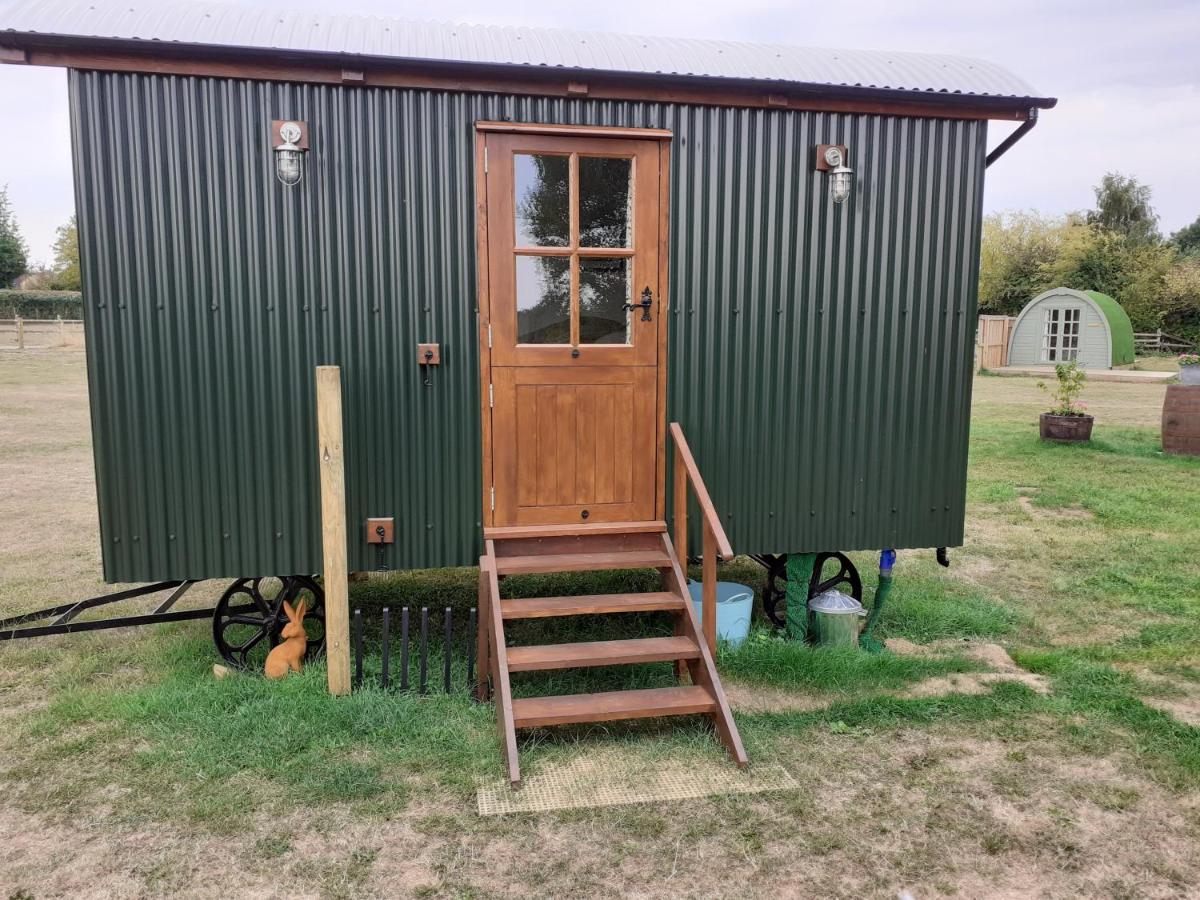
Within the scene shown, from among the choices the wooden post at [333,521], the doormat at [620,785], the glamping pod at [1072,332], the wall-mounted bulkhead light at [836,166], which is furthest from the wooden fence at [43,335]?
the glamping pod at [1072,332]

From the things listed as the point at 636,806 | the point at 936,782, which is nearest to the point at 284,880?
the point at 636,806

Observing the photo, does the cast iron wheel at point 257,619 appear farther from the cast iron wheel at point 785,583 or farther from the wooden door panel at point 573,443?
the cast iron wheel at point 785,583

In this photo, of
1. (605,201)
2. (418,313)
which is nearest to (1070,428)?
(605,201)

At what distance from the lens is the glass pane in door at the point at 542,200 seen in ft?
14.2

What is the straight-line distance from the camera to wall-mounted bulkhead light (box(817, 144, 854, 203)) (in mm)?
4578

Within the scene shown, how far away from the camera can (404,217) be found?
4230 millimetres

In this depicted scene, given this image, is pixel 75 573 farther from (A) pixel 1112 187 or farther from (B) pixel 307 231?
(A) pixel 1112 187

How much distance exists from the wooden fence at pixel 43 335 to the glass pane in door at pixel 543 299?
2347 cm

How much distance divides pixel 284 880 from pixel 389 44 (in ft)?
12.0

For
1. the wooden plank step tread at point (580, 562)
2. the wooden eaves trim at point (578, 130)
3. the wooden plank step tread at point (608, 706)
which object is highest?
the wooden eaves trim at point (578, 130)

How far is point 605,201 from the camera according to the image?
4.43 meters

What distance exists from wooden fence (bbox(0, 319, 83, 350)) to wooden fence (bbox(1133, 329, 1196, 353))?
3219cm

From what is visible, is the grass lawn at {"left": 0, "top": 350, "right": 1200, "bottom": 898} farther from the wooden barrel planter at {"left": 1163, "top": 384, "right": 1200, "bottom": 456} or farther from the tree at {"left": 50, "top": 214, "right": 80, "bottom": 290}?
the tree at {"left": 50, "top": 214, "right": 80, "bottom": 290}

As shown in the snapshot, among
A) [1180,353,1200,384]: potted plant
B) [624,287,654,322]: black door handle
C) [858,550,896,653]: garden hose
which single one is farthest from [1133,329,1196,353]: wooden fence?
[624,287,654,322]: black door handle
